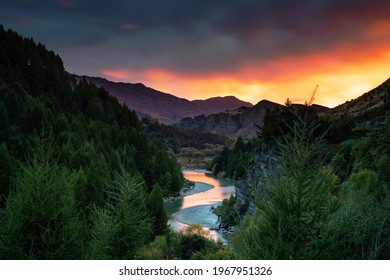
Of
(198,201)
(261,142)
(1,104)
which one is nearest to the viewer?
(261,142)

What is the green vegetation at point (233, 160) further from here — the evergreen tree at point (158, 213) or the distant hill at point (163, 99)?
the distant hill at point (163, 99)

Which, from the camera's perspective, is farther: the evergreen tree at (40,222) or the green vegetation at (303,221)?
the evergreen tree at (40,222)

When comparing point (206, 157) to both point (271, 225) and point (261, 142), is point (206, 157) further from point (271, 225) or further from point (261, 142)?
point (271, 225)

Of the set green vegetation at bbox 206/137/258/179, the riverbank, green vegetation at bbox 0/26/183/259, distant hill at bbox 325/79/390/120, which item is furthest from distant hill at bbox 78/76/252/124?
green vegetation at bbox 206/137/258/179

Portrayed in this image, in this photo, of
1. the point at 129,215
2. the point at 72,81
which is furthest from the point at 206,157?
the point at 129,215

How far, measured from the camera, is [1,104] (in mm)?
47500

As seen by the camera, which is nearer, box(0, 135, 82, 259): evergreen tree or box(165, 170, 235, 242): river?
box(0, 135, 82, 259): evergreen tree

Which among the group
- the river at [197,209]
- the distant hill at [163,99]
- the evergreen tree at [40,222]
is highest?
the distant hill at [163,99]

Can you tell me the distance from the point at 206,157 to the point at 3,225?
17146 centimetres

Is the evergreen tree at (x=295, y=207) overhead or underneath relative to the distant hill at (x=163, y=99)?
underneath

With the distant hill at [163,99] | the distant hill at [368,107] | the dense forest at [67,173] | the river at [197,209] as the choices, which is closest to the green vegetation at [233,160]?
the river at [197,209]

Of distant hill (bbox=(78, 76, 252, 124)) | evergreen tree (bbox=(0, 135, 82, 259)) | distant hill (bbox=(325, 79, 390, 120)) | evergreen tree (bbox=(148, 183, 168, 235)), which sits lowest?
evergreen tree (bbox=(148, 183, 168, 235))

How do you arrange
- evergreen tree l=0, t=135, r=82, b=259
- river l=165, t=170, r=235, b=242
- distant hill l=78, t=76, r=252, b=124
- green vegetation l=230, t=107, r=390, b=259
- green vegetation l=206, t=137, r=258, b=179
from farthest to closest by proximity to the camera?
green vegetation l=206, t=137, r=258, b=179 < river l=165, t=170, r=235, b=242 < distant hill l=78, t=76, r=252, b=124 < evergreen tree l=0, t=135, r=82, b=259 < green vegetation l=230, t=107, r=390, b=259

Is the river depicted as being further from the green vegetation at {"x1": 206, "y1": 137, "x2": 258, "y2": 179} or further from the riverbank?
the green vegetation at {"x1": 206, "y1": 137, "x2": 258, "y2": 179}
